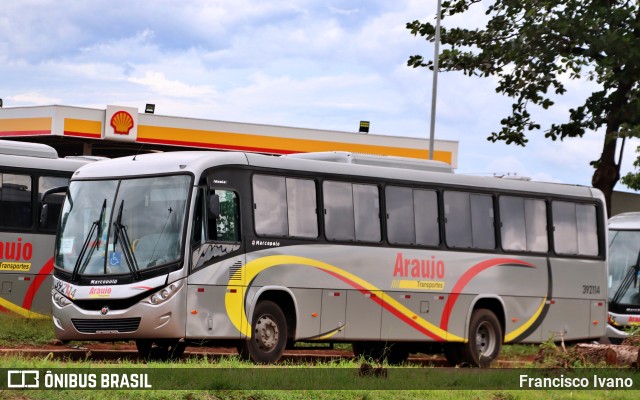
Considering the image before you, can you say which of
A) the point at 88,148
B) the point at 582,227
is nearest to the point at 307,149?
the point at 88,148

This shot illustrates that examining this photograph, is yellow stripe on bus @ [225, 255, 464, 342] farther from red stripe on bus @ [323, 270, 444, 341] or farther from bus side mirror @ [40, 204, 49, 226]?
bus side mirror @ [40, 204, 49, 226]

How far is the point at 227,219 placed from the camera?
1847cm

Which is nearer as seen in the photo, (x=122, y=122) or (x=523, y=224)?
(x=523, y=224)

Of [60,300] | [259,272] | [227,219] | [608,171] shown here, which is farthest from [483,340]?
[608,171]

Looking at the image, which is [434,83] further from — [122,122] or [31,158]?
[122,122]

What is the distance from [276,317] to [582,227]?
8.30 m

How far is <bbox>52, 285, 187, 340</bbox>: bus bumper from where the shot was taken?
695 inches

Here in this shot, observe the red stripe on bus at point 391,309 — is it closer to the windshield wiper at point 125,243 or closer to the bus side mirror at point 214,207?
the bus side mirror at point 214,207

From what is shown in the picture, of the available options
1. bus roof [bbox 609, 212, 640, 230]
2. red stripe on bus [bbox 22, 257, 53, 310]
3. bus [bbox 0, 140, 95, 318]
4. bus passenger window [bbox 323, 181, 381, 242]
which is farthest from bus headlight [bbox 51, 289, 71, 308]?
bus roof [bbox 609, 212, 640, 230]

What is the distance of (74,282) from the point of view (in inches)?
728

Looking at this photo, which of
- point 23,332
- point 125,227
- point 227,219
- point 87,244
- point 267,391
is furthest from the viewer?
point 23,332

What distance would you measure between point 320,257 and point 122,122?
104ft

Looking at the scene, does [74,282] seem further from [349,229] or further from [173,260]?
[349,229]

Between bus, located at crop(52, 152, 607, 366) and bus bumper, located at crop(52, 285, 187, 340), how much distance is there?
0.06 feet
